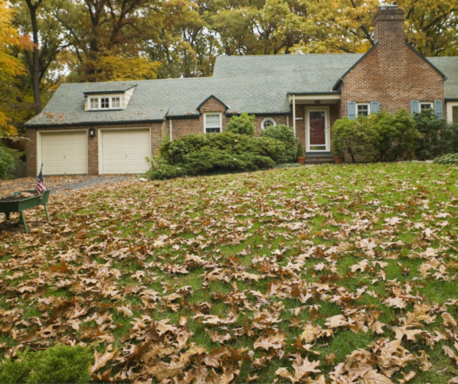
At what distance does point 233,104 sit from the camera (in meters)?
21.6

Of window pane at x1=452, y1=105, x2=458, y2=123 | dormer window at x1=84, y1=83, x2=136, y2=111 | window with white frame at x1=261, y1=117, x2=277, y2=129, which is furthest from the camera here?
dormer window at x1=84, y1=83, x2=136, y2=111

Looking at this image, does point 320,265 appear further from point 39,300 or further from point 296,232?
point 39,300

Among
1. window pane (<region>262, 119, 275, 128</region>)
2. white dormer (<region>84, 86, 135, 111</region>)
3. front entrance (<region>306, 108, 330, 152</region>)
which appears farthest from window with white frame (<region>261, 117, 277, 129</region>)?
white dormer (<region>84, 86, 135, 111</region>)

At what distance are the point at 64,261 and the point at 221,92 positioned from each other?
1936 centimetres

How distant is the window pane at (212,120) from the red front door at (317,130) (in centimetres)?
535

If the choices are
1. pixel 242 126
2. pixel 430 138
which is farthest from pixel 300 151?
pixel 430 138

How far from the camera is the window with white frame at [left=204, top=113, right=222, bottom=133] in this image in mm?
21250

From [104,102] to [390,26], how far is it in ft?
54.3

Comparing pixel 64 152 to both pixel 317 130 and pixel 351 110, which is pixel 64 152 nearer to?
pixel 317 130

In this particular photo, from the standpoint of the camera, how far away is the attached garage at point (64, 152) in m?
21.6

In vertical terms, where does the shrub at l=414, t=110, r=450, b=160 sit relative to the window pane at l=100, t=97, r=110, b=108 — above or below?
below

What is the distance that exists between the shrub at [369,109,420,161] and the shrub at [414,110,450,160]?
Answer: 2.97 feet

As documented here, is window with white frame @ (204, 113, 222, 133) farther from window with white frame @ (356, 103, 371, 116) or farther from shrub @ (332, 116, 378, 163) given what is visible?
window with white frame @ (356, 103, 371, 116)

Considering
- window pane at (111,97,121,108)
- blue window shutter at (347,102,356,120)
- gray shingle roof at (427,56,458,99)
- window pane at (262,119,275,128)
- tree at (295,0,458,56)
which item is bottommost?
window pane at (262,119,275,128)
